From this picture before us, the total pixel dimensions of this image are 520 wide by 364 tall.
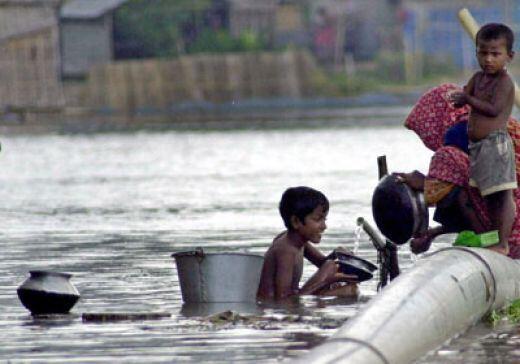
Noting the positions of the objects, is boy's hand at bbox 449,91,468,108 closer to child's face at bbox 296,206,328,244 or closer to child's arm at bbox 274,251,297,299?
child's face at bbox 296,206,328,244

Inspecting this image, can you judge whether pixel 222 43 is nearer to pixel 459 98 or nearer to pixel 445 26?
pixel 445 26

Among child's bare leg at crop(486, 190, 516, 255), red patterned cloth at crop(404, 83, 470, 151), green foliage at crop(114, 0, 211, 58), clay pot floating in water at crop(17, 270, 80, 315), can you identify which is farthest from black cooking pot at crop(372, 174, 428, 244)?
green foliage at crop(114, 0, 211, 58)

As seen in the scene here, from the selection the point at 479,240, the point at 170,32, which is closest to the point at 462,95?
the point at 479,240

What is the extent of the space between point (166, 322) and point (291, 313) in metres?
0.77

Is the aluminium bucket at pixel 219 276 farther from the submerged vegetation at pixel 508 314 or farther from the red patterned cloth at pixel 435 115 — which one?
the submerged vegetation at pixel 508 314

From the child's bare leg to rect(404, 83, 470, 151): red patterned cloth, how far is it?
923mm

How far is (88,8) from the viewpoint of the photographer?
71.2 meters

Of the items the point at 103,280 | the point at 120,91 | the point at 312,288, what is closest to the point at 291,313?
the point at 312,288

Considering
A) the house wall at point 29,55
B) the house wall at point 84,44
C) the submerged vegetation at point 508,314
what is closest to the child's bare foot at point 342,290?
the submerged vegetation at point 508,314

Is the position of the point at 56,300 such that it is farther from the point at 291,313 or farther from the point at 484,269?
the point at 484,269

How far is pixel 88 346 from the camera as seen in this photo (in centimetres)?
956

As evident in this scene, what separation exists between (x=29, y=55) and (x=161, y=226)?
1924 inches

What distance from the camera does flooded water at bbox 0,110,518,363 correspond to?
31.9ft

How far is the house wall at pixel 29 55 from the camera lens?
65.8m
